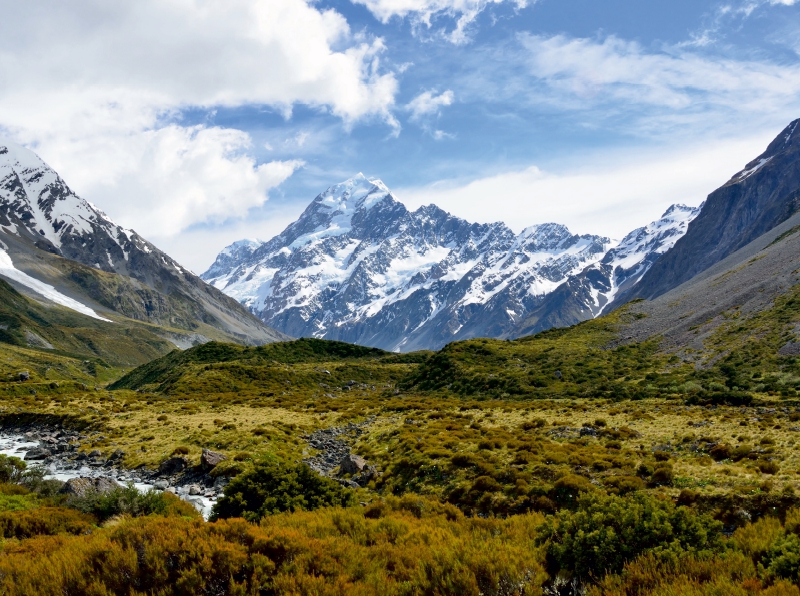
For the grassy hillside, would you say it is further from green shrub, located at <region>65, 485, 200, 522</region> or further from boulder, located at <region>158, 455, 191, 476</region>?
green shrub, located at <region>65, 485, 200, 522</region>

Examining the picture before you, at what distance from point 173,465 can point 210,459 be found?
2.98 meters

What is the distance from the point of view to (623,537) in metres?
10.4

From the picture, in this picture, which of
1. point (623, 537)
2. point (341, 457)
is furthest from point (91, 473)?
point (623, 537)

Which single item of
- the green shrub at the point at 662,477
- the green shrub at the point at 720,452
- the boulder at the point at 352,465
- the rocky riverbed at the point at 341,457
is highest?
the green shrub at the point at 662,477

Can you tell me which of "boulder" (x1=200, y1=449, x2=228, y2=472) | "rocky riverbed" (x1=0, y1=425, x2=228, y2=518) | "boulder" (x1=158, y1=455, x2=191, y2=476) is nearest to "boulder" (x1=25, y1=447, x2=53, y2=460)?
"rocky riverbed" (x1=0, y1=425, x2=228, y2=518)

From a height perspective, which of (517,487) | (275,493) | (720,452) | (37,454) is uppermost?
(275,493)

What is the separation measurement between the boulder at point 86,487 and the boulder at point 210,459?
Result: 19.7 feet

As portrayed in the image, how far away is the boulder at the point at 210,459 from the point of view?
26.0m

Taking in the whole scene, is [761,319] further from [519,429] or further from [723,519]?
[723,519]

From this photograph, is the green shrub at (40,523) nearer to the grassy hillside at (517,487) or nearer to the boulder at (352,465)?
the grassy hillside at (517,487)

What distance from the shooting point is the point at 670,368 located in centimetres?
5459

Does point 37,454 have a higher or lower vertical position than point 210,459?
higher

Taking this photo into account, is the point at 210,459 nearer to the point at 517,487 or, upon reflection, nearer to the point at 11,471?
the point at 11,471

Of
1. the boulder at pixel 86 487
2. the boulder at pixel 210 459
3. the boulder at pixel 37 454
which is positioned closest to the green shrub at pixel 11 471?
the boulder at pixel 86 487
